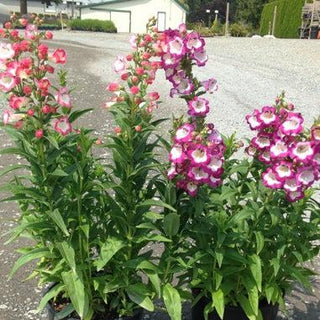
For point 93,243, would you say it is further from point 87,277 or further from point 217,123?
point 217,123

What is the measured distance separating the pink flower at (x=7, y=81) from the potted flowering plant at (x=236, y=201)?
0.69 metres

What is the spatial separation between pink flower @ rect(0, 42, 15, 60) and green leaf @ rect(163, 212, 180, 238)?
1014mm

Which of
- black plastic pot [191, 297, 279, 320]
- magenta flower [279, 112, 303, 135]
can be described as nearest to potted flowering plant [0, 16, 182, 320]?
black plastic pot [191, 297, 279, 320]

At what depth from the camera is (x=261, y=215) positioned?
258 centimetres

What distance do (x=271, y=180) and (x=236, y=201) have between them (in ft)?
1.52

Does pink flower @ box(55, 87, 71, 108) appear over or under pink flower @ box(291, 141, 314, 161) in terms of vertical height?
over

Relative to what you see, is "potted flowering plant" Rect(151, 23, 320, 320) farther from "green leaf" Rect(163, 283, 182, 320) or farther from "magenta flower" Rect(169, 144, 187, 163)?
"green leaf" Rect(163, 283, 182, 320)

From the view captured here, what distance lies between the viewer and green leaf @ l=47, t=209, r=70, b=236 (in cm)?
224

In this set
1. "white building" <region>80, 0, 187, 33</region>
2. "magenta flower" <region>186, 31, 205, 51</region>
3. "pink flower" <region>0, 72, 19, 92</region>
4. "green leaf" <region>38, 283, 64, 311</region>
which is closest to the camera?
"pink flower" <region>0, 72, 19, 92</region>

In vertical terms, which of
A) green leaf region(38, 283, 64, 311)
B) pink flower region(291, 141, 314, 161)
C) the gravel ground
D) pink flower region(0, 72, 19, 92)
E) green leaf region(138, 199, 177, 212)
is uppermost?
pink flower region(0, 72, 19, 92)

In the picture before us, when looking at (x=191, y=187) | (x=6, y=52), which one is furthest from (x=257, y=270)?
(x=6, y=52)

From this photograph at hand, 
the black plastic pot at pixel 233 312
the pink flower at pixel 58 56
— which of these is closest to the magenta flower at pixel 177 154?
the pink flower at pixel 58 56

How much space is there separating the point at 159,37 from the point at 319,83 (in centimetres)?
1147

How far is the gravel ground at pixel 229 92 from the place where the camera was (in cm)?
345
